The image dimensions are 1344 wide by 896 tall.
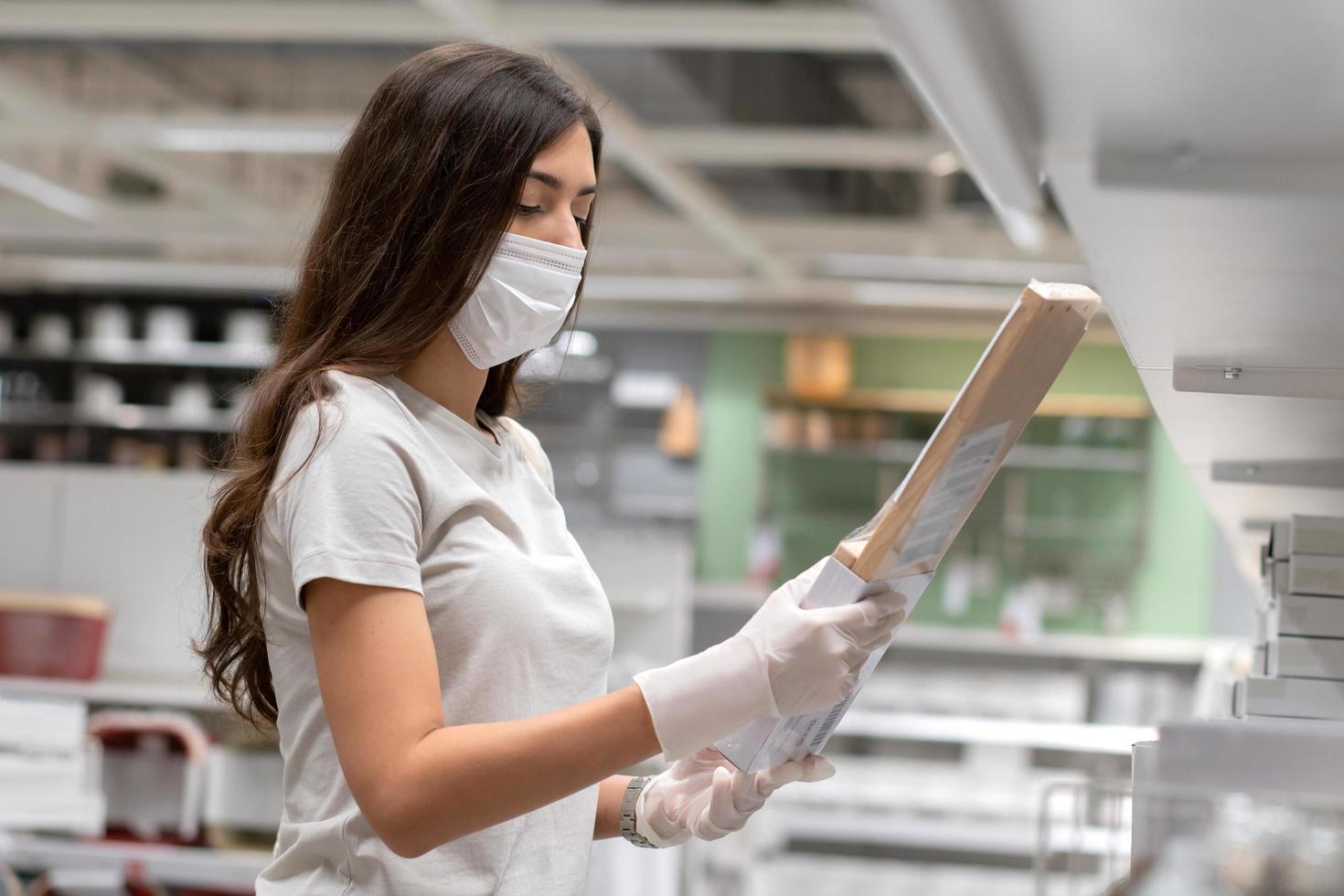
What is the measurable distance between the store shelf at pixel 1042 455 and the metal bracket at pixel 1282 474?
7.05 metres

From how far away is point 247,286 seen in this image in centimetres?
952

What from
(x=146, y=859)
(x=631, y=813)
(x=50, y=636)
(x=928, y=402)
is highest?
(x=928, y=402)

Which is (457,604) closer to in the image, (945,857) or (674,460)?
(945,857)

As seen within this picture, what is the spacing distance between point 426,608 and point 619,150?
4343mm

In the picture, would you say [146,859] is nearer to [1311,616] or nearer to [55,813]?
[55,813]

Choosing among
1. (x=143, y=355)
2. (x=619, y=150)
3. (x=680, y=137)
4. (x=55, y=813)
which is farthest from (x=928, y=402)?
(x=55, y=813)

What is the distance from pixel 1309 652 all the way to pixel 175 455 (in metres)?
9.35

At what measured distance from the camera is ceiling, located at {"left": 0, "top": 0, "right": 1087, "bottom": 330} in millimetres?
4293

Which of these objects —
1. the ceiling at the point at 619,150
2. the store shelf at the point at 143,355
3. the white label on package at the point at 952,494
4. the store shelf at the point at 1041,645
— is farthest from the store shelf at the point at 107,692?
the store shelf at the point at 143,355

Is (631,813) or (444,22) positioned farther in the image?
(444,22)

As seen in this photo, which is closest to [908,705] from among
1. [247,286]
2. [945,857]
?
[945,857]

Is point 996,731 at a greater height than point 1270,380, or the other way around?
point 1270,380

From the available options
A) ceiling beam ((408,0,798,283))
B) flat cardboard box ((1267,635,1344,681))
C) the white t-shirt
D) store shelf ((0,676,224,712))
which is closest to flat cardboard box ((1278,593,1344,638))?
flat cardboard box ((1267,635,1344,681))

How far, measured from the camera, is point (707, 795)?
1.29 metres
